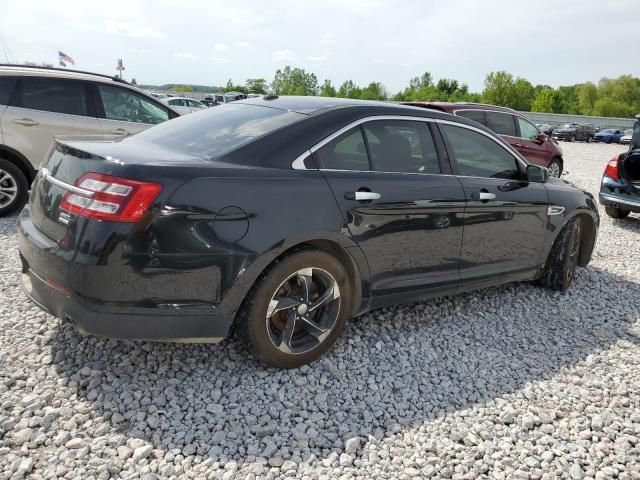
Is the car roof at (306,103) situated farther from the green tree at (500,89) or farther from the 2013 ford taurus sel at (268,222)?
the green tree at (500,89)

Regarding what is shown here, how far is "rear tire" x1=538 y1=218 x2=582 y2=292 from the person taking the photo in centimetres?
484

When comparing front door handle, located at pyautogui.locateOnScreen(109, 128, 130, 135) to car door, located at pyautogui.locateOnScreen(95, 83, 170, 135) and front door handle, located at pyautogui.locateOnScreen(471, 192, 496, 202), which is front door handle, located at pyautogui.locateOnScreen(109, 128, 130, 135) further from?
front door handle, located at pyautogui.locateOnScreen(471, 192, 496, 202)

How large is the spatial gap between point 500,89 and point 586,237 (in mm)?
85833

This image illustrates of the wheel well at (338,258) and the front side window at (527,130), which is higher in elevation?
the front side window at (527,130)

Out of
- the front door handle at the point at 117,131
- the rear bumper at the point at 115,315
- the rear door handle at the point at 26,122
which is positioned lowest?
the rear bumper at the point at 115,315

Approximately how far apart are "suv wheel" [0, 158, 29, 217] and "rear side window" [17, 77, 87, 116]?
77cm

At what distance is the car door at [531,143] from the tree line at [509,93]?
6780cm

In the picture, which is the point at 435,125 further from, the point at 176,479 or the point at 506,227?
the point at 176,479

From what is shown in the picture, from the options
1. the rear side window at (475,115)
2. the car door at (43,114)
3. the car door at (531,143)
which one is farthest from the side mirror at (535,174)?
the car door at (531,143)

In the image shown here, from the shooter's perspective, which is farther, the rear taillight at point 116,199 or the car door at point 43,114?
the car door at point 43,114

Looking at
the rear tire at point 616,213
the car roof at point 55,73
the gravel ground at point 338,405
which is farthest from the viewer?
the rear tire at point 616,213

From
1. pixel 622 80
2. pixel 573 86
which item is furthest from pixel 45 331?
pixel 573 86

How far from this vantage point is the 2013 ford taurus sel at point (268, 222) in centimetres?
259

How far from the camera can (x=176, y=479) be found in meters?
2.29
